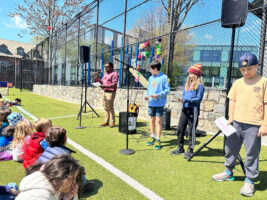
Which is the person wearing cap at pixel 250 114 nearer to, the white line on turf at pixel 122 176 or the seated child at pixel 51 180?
the white line on turf at pixel 122 176

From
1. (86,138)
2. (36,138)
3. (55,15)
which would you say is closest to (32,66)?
(55,15)

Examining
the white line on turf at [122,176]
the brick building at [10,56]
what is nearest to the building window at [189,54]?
the white line on turf at [122,176]

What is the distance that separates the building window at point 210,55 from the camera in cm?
542

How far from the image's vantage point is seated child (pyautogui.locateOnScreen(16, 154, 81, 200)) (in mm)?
1250

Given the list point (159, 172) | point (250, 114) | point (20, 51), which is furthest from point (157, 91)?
point (20, 51)

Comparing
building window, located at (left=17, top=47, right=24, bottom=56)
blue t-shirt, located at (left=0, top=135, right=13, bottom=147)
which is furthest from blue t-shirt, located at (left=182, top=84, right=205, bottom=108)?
building window, located at (left=17, top=47, right=24, bottom=56)

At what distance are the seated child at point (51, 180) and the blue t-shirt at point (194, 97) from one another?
248 centimetres

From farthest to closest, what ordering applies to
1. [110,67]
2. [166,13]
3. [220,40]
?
[166,13], [110,67], [220,40]

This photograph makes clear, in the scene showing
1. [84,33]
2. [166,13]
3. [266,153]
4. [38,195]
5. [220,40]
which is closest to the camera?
[38,195]

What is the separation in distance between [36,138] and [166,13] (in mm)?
8960

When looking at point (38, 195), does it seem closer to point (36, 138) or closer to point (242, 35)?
point (36, 138)

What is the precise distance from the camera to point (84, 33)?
12.8 m

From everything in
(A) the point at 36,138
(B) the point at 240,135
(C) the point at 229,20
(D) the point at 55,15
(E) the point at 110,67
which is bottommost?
(A) the point at 36,138

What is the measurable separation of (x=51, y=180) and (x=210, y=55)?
554 cm
